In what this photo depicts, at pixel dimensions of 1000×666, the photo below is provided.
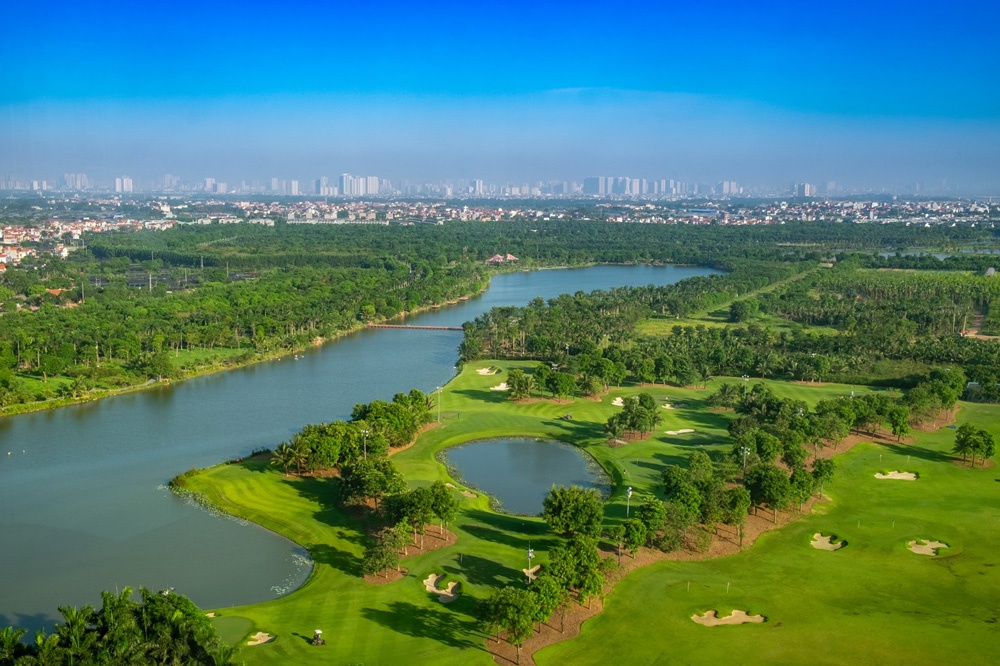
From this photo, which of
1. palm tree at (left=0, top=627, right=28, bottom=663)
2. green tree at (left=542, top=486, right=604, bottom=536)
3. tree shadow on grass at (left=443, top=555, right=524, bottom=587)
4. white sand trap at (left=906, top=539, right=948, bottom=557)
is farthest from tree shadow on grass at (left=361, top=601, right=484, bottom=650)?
white sand trap at (left=906, top=539, right=948, bottom=557)

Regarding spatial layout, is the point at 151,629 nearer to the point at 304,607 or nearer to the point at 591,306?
the point at 304,607

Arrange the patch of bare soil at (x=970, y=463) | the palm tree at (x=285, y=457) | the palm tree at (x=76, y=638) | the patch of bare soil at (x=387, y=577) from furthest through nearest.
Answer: the patch of bare soil at (x=970, y=463) < the palm tree at (x=285, y=457) < the patch of bare soil at (x=387, y=577) < the palm tree at (x=76, y=638)

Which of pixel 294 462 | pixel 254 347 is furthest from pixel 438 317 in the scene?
pixel 294 462

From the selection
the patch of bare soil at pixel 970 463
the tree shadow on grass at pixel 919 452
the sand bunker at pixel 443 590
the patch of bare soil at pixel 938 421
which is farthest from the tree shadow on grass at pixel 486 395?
the patch of bare soil at pixel 970 463

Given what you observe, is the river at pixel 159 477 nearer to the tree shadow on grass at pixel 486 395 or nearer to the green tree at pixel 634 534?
the tree shadow on grass at pixel 486 395

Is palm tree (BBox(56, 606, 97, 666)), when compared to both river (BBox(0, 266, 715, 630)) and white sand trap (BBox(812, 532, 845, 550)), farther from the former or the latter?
white sand trap (BBox(812, 532, 845, 550))
